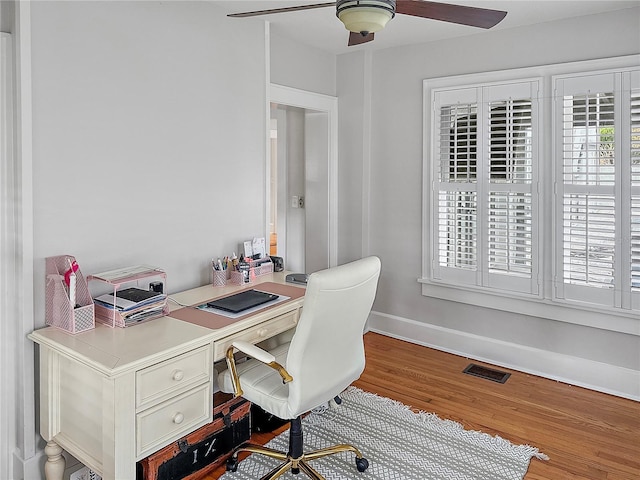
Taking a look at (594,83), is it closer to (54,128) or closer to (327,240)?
(327,240)

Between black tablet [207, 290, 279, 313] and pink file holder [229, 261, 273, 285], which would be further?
pink file holder [229, 261, 273, 285]

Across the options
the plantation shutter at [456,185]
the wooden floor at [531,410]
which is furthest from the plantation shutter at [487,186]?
the wooden floor at [531,410]

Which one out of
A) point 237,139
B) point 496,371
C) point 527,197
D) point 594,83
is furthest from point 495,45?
point 496,371

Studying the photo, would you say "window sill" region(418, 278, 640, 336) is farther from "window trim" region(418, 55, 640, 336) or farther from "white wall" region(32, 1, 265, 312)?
"white wall" region(32, 1, 265, 312)

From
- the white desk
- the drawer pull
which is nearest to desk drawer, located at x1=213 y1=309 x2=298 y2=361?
the white desk

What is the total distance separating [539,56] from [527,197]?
964 mm

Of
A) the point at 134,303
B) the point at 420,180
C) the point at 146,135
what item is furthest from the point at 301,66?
the point at 134,303

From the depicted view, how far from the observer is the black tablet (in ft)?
7.70

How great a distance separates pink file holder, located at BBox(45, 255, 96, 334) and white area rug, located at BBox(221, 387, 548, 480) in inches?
39.0

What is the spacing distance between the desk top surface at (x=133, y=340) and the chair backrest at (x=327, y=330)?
0.40 m

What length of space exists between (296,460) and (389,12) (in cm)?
191

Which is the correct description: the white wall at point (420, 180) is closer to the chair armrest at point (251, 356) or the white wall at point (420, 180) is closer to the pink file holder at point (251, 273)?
the pink file holder at point (251, 273)

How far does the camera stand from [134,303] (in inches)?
83.3

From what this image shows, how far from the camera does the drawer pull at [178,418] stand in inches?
75.7
